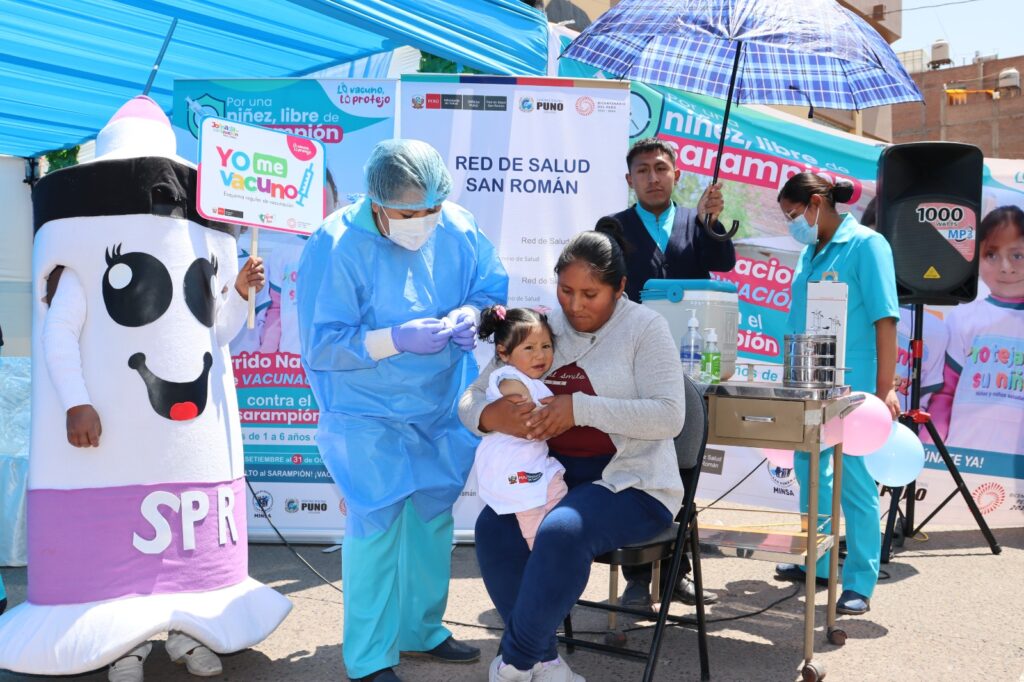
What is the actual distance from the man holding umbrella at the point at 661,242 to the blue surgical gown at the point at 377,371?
3.64ft

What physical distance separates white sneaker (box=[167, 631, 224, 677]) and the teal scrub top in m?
2.73

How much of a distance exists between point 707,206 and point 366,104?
79.4 inches

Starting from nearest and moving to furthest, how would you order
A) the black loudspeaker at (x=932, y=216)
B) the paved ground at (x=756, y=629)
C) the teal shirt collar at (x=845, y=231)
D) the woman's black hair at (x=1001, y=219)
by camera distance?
the paved ground at (x=756, y=629) → the teal shirt collar at (x=845, y=231) → the black loudspeaker at (x=932, y=216) → the woman's black hair at (x=1001, y=219)

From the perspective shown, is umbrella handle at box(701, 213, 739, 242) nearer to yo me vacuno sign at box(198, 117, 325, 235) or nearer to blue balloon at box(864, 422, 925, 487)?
blue balloon at box(864, 422, 925, 487)

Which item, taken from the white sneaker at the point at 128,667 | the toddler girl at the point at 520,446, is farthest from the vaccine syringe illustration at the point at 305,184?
the white sneaker at the point at 128,667

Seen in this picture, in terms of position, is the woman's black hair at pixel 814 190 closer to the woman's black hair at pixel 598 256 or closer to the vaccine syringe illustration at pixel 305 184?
the woman's black hair at pixel 598 256

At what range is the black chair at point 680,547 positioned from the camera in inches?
110

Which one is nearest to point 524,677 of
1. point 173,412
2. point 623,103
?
point 173,412

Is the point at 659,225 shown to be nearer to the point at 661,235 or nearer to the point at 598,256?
the point at 661,235

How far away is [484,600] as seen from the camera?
13.6 feet

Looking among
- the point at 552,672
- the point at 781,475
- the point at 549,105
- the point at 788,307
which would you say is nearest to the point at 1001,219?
the point at 788,307

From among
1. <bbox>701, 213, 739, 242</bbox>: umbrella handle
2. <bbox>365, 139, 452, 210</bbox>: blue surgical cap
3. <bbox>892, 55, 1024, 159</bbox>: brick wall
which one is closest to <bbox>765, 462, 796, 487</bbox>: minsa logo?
<bbox>701, 213, 739, 242</bbox>: umbrella handle

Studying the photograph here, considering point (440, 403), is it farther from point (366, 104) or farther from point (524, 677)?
point (366, 104)

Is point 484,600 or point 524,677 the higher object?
point 524,677
